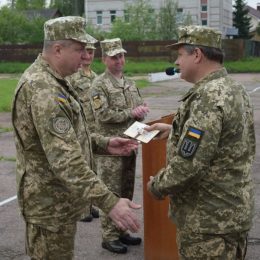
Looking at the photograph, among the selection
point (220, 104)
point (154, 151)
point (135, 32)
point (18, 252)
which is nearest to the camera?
point (220, 104)

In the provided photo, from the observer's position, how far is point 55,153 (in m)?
2.92

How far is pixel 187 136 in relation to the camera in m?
2.92

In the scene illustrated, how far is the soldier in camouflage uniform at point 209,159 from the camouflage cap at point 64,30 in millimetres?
585

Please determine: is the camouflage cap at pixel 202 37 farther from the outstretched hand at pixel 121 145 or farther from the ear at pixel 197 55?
the outstretched hand at pixel 121 145

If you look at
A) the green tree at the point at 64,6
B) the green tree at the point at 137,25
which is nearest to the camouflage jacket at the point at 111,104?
the green tree at the point at 137,25

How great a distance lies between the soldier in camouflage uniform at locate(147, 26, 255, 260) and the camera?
9.50 feet

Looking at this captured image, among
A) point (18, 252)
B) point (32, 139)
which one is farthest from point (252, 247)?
point (32, 139)

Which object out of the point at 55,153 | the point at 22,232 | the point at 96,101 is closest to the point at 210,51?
the point at 55,153

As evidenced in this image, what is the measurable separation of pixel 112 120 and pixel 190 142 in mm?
2360

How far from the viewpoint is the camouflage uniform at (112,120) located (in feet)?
17.1

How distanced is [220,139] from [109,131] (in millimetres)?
2483

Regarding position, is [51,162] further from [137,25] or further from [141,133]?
[137,25]

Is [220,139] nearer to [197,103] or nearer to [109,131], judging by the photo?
[197,103]

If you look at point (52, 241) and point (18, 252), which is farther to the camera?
point (18, 252)
